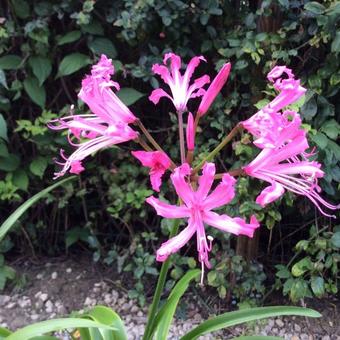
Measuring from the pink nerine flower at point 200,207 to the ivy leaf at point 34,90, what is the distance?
169 cm

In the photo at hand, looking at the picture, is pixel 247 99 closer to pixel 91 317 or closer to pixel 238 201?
pixel 238 201

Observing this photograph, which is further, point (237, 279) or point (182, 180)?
point (237, 279)

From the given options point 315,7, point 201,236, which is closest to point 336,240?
point 315,7

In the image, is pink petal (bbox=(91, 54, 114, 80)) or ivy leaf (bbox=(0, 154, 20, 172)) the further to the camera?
ivy leaf (bbox=(0, 154, 20, 172))

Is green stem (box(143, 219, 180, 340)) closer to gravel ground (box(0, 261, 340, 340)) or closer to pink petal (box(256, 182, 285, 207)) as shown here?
pink petal (box(256, 182, 285, 207))

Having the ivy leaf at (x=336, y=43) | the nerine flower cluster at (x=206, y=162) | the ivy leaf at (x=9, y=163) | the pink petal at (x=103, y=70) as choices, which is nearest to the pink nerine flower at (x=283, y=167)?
the nerine flower cluster at (x=206, y=162)

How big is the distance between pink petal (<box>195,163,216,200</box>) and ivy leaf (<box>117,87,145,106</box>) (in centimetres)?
149

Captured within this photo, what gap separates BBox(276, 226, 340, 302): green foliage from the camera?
7.47 feet

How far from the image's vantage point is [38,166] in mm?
2662

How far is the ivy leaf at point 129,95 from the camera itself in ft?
8.14

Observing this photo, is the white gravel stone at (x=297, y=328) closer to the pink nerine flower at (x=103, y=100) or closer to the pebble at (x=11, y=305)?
the pebble at (x=11, y=305)

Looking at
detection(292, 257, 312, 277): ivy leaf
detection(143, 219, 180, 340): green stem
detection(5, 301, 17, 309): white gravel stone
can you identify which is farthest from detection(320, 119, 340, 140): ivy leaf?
detection(5, 301, 17, 309): white gravel stone

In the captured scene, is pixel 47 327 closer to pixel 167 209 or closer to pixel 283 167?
pixel 167 209

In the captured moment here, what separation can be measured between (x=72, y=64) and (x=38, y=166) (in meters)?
0.53
